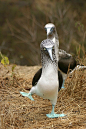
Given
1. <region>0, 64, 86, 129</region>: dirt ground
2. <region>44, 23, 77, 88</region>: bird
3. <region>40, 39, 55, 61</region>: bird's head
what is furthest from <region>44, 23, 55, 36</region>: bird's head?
<region>40, 39, 55, 61</region>: bird's head

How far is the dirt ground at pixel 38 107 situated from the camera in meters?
2.54

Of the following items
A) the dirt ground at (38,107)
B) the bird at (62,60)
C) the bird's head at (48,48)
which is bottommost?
the dirt ground at (38,107)

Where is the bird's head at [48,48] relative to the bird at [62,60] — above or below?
above

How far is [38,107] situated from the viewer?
9.96ft

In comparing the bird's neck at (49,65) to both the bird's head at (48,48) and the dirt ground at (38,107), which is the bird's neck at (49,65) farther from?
the dirt ground at (38,107)

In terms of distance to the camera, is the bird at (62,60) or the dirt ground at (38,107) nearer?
the dirt ground at (38,107)

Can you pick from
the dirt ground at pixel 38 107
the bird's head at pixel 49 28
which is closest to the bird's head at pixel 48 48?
the dirt ground at pixel 38 107

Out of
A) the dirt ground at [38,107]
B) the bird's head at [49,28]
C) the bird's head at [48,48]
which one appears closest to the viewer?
the bird's head at [48,48]

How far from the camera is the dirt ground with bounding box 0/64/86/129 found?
2539 millimetres

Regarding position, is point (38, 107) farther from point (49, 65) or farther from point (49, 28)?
point (49, 28)

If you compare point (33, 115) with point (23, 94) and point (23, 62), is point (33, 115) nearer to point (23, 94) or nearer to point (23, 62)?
point (23, 94)

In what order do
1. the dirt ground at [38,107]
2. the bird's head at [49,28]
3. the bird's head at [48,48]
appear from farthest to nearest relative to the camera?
the bird's head at [49,28] < the dirt ground at [38,107] < the bird's head at [48,48]

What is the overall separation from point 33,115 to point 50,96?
15.8 inches

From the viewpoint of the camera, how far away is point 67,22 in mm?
7590
